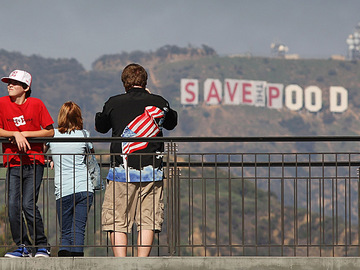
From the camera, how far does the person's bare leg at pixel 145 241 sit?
7.57m

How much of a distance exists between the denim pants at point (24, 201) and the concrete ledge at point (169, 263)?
33 cm

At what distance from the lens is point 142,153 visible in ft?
24.6

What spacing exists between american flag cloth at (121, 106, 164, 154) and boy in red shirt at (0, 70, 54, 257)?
0.77 m

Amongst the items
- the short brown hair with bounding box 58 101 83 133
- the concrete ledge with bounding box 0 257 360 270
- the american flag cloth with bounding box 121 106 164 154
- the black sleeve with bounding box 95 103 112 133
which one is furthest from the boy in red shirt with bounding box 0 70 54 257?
the american flag cloth with bounding box 121 106 164 154

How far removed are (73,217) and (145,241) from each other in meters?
0.77

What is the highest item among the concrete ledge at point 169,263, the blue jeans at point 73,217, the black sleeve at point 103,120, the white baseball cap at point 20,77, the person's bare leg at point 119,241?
the white baseball cap at point 20,77

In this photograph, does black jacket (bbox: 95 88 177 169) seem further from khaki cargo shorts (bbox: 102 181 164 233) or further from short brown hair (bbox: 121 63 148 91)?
khaki cargo shorts (bbox: 102 181 164 233)

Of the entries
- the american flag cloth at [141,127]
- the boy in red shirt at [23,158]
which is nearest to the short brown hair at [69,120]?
the boy in red shirt at [23,158]

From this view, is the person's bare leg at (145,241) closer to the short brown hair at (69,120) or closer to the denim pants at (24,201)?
the denim pants at (24,201)

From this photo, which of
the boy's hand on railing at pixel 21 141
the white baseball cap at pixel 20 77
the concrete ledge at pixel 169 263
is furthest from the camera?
the white baseball cap at pixel 20 77

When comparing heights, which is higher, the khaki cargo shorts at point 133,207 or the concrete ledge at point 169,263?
the khaki cargo shorts at point 133,207

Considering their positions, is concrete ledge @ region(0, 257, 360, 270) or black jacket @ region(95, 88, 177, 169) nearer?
concrete ledge @ region(0, 257, 360, 270)

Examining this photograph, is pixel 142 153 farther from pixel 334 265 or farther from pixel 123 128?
pixel 334 265

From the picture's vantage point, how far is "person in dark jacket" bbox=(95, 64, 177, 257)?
7.55 meters
